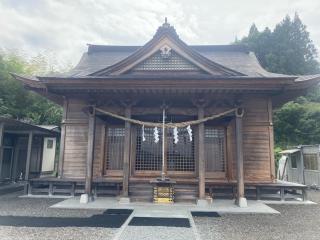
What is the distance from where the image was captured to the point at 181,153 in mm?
9461

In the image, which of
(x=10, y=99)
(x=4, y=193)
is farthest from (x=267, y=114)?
(x=10, y=99)

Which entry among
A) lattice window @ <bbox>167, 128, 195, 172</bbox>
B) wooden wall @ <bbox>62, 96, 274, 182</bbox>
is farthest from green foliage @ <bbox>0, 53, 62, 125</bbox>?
lattice window @ <bbox>167, 128, 195, 172</bbox>

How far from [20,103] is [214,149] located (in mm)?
16072

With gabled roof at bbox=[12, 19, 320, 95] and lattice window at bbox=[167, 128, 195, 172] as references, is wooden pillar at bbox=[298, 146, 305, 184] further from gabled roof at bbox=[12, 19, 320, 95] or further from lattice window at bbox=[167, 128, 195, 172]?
lattice window at bbox=[167, 128, 195, 172]

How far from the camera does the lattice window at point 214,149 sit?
9.68 meters

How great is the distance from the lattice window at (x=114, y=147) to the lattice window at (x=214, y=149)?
3465 mm

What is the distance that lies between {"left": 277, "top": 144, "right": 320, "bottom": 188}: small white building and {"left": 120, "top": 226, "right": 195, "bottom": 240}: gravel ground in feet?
35.0

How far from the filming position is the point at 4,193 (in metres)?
10.3

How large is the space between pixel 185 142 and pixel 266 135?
339 cm

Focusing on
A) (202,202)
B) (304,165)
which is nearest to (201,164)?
(202,202)

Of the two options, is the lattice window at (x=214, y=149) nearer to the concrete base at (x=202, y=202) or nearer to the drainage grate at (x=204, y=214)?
the concrete base at (x=202, y=202)

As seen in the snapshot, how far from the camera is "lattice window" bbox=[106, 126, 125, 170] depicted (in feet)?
32.6

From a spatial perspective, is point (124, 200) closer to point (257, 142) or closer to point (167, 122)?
point (167, 122)

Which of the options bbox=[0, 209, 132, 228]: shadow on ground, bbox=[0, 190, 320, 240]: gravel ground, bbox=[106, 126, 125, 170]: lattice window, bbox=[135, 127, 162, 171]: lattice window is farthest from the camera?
bbox=[106, 126, 125, 170]: lattice window
